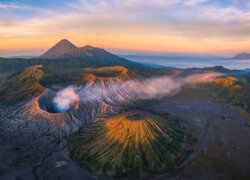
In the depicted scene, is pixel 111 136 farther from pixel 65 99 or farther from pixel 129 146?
pixel 65 99

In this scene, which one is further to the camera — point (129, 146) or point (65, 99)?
point (65, 99)

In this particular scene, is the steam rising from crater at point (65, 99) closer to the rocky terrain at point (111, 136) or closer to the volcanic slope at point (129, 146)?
the rocky terrain at point (111, 136)

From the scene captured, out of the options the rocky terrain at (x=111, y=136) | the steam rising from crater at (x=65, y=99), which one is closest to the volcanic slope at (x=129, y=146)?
the rocky terrain at (x=111, y=136)

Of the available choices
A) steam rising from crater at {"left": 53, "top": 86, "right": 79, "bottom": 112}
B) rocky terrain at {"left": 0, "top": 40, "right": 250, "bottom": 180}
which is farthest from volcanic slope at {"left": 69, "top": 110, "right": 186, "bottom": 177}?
steam rising from crater at {"left": 53, "top": 86, "right": 79, "bottom": 112}

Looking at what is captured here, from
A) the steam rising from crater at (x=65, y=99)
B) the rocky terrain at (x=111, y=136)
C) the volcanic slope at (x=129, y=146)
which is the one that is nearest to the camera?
the rocky terrain at (x=111, y=136)

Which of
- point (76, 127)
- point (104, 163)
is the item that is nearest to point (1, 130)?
point (76, 127)

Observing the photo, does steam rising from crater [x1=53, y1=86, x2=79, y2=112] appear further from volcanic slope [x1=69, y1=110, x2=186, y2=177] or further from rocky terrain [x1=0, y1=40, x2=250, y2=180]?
volcanic slope [x1=69, y1=110, x2=186, y2=177]

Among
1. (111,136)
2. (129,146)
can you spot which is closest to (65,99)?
(111,136)
